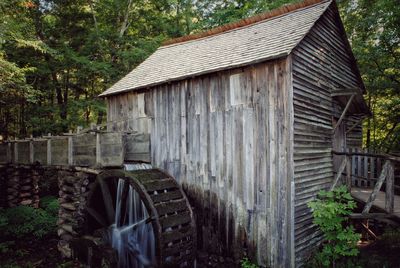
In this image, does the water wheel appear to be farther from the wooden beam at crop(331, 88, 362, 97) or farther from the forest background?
the forest background

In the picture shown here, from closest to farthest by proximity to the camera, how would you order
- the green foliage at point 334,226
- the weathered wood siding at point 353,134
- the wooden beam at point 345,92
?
the green foliage at point 334,226 < the wooden beam at point 345,92 < the weathered wood siding at point 353,134

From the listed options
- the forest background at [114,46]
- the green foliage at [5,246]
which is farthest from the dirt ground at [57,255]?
the forest background at [114,46]

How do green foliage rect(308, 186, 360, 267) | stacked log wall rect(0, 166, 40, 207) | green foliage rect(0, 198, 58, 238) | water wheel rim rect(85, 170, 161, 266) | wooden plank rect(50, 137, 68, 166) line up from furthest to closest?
stacked log wall rect(0, 166, 40, 207), green foliage rect(0, 198, 58, 238), wooden plank rect(50, 137, 68, 166), water wheel rim rect(85, 170, 161, 266), green foliage rect(308, 186, 360, 267)

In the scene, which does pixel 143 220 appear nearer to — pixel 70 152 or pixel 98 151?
pixel 98 151

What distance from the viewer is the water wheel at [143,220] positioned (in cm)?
677

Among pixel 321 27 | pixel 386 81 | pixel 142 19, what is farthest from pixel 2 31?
pixel 386 81

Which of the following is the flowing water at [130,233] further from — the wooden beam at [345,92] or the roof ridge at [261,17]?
the wooden beam at [345,92]

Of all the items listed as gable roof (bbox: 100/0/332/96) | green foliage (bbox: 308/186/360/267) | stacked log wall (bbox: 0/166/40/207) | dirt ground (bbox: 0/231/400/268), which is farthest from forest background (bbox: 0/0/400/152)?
green foliage (bbox: 308/186/360/267)

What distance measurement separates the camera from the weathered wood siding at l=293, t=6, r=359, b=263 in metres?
6.52

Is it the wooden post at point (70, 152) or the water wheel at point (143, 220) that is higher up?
the wooden post at point (70, 152)

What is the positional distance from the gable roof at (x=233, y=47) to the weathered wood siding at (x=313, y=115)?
0.41m

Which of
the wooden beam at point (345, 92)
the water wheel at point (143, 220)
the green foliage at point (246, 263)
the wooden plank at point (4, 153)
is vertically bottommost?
the green foliage at point (246, 263)

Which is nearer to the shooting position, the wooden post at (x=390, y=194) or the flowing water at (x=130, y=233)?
the wooden post at (x=390, y=194)

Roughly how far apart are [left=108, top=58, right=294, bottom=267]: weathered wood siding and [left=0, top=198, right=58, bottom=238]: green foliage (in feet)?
18.9
